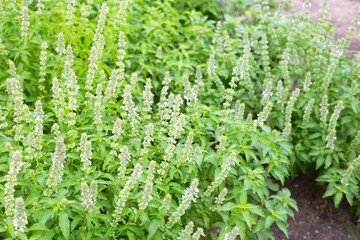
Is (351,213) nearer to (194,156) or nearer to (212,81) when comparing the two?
(212,81)

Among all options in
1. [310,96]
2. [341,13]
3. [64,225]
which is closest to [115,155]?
[64,225]

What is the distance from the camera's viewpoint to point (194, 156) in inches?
161

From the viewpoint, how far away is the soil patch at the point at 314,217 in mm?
6023

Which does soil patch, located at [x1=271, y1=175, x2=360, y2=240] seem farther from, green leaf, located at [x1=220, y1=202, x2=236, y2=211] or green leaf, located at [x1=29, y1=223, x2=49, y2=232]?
green leaf, located at [x1=29, y1=223, x2=49, y2=232]

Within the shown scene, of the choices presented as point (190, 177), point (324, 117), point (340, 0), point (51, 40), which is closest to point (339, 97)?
point (324, 117)

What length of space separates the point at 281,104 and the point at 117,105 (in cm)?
269

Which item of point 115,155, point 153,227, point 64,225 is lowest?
point 153,227

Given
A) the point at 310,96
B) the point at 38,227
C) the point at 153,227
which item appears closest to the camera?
the point at 38,227

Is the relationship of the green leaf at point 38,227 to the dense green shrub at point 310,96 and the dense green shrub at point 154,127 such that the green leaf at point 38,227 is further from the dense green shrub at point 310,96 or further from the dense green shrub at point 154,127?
the dense green shrub at point 310,96

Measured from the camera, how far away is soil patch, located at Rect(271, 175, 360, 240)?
19.8 feet

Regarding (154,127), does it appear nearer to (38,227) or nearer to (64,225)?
(64,225)

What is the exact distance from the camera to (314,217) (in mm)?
6250

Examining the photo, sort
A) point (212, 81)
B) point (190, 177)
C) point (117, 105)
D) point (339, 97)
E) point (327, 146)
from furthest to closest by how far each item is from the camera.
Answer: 1. point (212, 81)
2. point (339, 97)
3. point (327, 146)
4. point (117, 105)
5. point (190, 177)

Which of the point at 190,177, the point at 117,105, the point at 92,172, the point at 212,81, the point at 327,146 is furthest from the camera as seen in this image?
the point at 212,81
